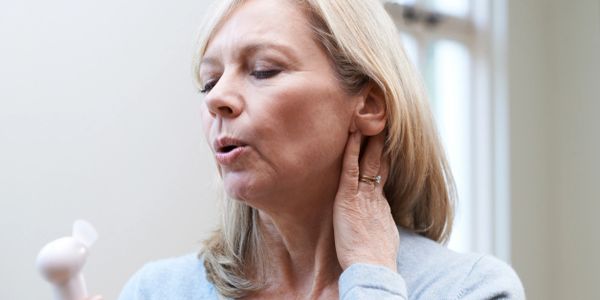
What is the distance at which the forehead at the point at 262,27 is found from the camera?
46.7 inches

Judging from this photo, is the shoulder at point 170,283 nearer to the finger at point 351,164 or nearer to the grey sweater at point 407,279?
the grey sweater at point 407,279

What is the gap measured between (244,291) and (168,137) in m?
0.60

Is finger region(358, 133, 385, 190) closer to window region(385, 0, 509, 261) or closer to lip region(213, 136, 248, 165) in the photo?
lip region(213, 136, 248, 165)

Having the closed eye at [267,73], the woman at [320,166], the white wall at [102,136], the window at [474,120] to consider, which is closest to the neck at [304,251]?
the woman at [320,166]

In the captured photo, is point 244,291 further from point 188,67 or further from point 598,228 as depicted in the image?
point 598,228

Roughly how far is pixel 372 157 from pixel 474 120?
195cm

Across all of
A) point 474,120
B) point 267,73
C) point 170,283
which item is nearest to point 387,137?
point 267,73

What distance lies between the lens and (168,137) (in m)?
1.79

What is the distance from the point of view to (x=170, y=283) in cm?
A: 134

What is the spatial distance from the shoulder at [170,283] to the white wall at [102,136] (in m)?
0.30

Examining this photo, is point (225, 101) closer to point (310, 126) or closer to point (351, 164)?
point (310, 126)

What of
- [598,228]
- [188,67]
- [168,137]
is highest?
[188,67]

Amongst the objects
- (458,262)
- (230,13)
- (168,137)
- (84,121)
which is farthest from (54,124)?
(458,262)

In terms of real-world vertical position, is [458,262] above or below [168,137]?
below
